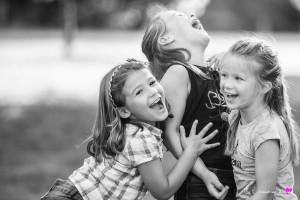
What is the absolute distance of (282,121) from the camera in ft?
8.72

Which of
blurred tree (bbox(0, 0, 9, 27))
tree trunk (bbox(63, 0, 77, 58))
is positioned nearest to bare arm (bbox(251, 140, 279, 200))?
tree trunk (bbox(63, 0, 77, 58))

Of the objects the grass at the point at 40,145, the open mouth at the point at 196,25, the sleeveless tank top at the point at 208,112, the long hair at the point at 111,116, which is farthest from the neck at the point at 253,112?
the grass at the point at 40,145

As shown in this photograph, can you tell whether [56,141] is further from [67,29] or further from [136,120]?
[67,29]

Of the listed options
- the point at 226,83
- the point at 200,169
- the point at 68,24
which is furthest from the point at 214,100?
the point at 68,24

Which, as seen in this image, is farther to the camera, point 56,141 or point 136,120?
point 56,141

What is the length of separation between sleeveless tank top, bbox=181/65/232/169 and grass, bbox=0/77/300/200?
2.34 metres

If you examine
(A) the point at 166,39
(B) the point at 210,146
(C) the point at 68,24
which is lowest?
(B) the point at 210,146

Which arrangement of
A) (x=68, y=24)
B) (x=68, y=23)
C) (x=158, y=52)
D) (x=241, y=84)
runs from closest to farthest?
(x=241, y=84), (x=158, y=52), (x=68, y=24), (x=68, y=23)

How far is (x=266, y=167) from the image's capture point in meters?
2.50

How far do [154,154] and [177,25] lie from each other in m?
0.84

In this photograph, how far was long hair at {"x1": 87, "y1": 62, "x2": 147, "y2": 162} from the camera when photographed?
8.85ft

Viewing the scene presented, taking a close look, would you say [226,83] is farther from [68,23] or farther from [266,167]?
[68,23]

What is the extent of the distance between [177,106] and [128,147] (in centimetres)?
Result: 39

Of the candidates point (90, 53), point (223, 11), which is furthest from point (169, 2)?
point (223, 11)
